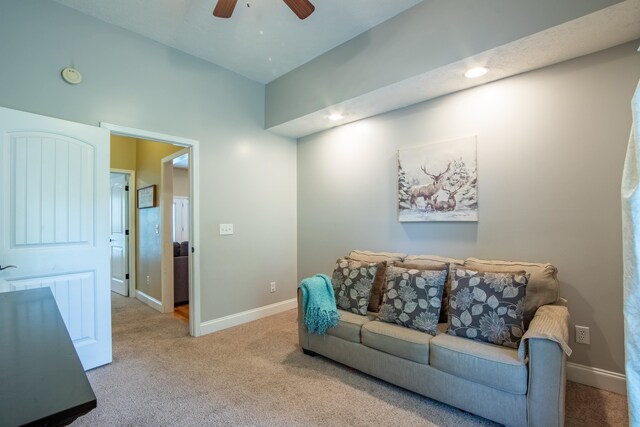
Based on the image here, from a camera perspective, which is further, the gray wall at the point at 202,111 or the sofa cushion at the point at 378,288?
the sofa cushion at the point at 378,288

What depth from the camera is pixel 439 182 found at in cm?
287

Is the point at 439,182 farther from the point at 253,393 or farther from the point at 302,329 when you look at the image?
the point at 253,393

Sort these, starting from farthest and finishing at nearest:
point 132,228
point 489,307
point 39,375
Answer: point 132,228 → point 489,307 → point 39,375

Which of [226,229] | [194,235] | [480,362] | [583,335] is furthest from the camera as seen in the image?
[226,229]

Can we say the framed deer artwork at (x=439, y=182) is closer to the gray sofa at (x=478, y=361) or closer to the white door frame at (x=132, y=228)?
the gray sofa at (x=478, y=361)

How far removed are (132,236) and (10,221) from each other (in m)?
2.84

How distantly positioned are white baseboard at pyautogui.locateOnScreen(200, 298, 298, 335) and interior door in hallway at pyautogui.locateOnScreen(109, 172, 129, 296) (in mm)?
2435

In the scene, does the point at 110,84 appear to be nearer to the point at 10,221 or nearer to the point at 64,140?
the point at 64,140

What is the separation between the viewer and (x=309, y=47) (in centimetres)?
308

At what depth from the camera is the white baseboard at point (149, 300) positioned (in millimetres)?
4129

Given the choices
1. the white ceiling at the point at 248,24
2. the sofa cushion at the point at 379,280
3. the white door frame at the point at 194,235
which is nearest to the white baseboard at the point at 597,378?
the sofa cushion at the point at 379,280

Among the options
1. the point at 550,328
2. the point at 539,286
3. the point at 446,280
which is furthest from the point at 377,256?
the point at 550,328

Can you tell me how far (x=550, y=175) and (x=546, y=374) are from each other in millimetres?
1496

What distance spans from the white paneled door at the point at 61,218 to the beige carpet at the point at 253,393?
1.66ft
